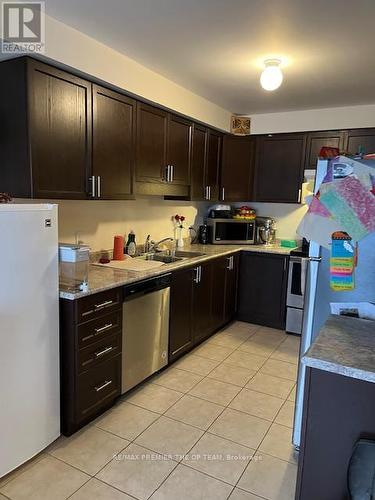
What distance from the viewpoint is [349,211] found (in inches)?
65.2

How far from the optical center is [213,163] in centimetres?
407

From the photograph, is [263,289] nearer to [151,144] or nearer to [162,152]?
[162,152]

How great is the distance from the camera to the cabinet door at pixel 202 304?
3363mm

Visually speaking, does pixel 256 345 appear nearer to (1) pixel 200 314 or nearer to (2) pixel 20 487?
(1) pixel 200 314

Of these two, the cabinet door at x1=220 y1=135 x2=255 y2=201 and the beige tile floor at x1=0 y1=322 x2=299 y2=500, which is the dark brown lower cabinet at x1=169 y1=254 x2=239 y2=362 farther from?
the cabinet door at x1=220 y1=135 x2=255 y2=201

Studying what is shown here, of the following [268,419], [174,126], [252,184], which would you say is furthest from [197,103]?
[268,419]

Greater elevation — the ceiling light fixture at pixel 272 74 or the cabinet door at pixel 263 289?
the ceiling light fixture at pixel 272 74

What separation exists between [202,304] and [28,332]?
188 cm

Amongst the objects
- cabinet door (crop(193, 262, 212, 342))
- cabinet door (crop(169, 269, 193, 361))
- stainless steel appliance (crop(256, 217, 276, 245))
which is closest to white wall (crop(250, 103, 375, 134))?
stainless steel appliance (crop(256, 217, 276, 245))

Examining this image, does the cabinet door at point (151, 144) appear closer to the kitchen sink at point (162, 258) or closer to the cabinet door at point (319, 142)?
the kitchen sink at point (162, 258)

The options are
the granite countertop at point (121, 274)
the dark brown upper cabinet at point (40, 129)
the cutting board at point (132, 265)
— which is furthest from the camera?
the cutting board at point (132, 265)

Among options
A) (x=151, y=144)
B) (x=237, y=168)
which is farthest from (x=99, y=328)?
(x=237, y=168)

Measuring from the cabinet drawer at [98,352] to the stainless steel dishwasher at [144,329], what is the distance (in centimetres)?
8

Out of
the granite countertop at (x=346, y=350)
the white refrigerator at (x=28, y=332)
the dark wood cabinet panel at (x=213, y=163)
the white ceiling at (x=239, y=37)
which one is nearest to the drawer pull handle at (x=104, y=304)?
the white refrigerator at (x=28, y=332)
